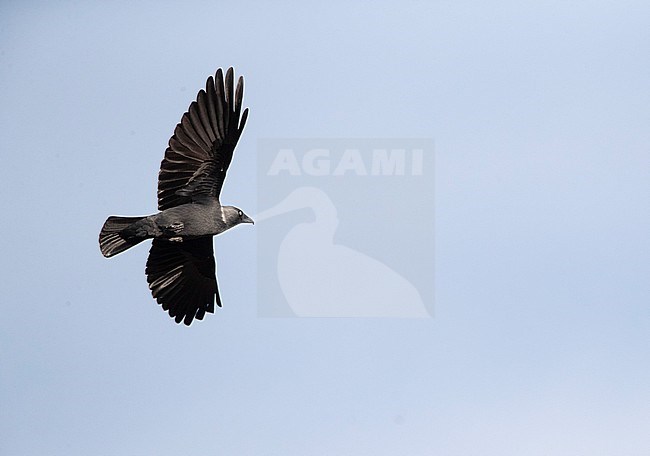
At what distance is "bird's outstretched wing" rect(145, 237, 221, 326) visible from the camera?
48.8 feet

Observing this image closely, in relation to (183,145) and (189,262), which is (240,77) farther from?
(189,262)

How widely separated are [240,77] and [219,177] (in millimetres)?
1279

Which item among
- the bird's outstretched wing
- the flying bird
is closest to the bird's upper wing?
the flying bird

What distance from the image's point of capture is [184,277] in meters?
15.1

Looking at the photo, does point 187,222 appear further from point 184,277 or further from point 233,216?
point 184,277

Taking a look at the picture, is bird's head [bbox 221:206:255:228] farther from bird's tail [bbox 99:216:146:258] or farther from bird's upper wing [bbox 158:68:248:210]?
bird's tail [bbox 99:216:146:258]

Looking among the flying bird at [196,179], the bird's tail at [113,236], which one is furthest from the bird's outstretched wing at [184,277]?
the bird's tail at [113,236]

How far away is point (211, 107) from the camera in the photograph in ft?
Answer: 45.1

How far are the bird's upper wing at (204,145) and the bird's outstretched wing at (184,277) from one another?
0.89 meters

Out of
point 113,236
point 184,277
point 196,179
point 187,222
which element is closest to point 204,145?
point 196,179

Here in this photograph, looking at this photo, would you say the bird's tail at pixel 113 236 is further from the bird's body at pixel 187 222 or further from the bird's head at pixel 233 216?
the bird's head at pixel 233 216

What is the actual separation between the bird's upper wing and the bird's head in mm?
246

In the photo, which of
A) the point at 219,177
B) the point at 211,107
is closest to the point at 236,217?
the point at 219,177

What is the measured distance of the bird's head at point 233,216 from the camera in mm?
14181
